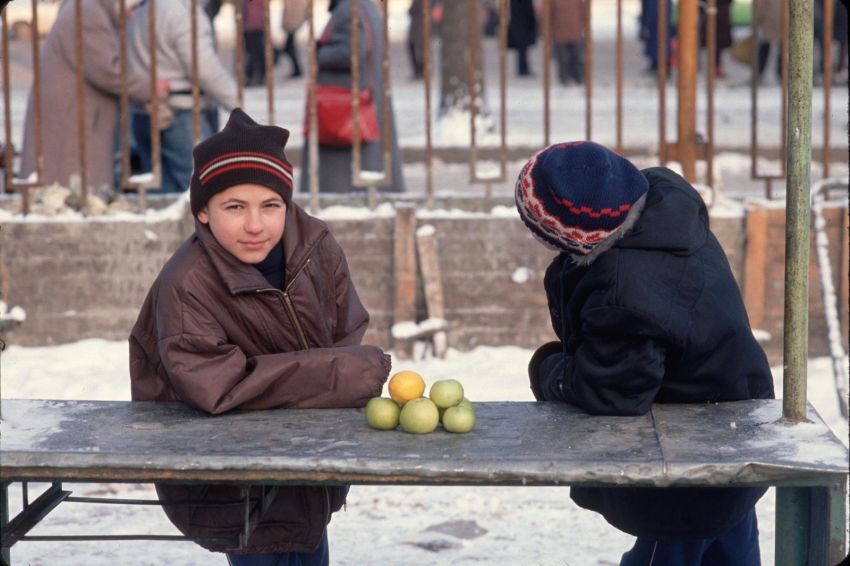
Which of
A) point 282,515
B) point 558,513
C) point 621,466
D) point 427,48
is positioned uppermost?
point 427,48

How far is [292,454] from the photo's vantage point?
280 centimetres

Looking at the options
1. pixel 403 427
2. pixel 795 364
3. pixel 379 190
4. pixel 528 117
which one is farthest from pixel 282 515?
pixel 528 117

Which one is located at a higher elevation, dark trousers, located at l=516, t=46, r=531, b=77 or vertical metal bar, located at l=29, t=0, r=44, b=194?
dark trousers, located at l=516, t=46, r=531, b=77

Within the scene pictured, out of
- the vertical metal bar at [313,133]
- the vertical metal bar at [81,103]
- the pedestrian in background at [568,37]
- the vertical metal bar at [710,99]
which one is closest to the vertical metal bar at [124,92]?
the vertical metal bar at [81,103]

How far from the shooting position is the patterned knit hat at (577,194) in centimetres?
292

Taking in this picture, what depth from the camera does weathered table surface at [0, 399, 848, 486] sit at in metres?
2.72

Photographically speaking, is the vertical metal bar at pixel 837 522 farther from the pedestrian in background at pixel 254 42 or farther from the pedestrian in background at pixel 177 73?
the pedestrian in background at pixel 254 42

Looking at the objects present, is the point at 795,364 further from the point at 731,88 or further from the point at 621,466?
the point at 731,88

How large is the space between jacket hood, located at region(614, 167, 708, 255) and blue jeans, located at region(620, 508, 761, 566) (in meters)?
0.69

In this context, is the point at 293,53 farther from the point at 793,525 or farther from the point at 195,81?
the point at 793,525

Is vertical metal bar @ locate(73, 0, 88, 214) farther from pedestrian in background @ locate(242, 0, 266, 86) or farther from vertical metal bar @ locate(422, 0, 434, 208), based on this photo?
pedestrian in background @ locate(242, 0, 266, 86)

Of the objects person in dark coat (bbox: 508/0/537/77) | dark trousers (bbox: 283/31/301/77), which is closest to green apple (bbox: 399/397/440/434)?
person in dark coat (bbox: 508/0/537/77)

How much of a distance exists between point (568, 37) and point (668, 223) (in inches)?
565

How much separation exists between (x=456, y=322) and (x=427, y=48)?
1.30m
